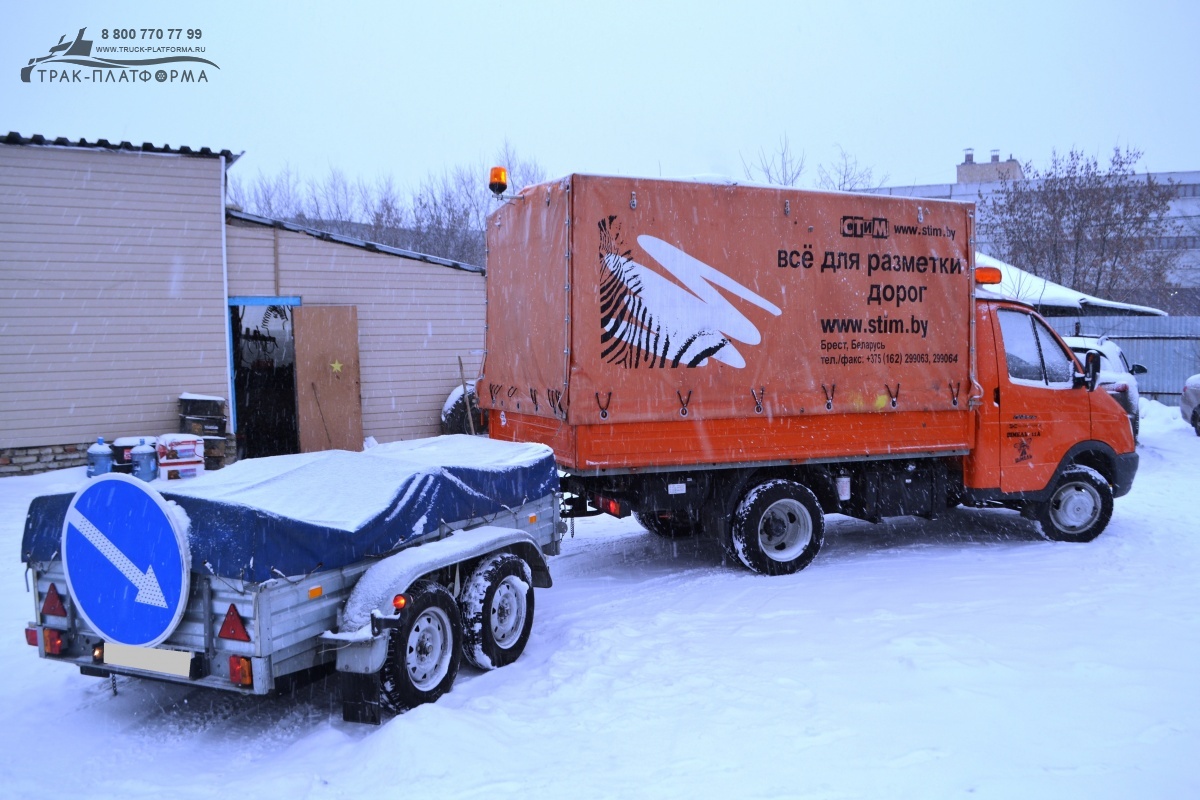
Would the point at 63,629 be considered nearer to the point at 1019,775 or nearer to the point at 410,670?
the point at 410,670

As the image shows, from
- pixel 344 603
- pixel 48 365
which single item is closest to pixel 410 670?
pixel 344 603

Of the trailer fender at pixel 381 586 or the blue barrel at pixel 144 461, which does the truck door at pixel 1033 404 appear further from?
the blue barrel at pixel 144 461

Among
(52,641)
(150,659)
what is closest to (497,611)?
(150,659)

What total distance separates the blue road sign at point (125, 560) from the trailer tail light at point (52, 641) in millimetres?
Answer: 328

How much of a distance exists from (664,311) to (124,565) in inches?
169

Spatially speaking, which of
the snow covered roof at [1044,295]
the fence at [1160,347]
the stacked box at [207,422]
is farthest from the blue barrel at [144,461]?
the fence at [1160,347]

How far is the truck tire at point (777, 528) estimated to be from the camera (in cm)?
740

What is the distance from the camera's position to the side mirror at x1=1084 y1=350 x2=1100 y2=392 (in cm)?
835

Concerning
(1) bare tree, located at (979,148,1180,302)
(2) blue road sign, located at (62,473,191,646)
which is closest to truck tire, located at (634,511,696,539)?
(2) blue road sign, located at (62,473,191,646)

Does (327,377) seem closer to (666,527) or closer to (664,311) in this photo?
(666,527)

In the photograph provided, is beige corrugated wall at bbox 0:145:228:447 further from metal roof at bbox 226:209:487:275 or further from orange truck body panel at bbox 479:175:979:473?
orange truck body panel at bbox 479:175:979:473

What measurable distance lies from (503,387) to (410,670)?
3.82 m

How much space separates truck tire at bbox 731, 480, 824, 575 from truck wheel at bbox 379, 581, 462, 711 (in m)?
3.12

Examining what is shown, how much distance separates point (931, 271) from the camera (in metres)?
8.01
